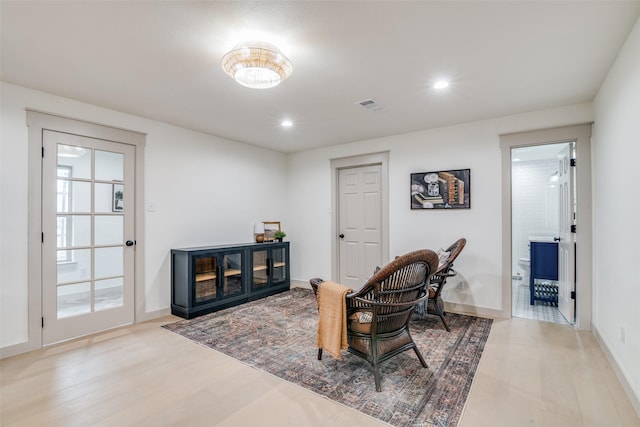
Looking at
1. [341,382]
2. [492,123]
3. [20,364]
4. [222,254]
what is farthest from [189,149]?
[492,123]

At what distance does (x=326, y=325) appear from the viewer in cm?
240

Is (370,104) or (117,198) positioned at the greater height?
(370,104)

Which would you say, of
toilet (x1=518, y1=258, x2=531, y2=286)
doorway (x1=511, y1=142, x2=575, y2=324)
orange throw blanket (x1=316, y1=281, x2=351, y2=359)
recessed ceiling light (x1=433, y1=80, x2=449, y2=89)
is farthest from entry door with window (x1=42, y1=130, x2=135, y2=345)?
toilet (x1=518, y1=258, x2=531, y2=286)

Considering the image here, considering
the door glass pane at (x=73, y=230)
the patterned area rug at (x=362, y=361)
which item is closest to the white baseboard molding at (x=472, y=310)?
the patterned area rug at (x=362, y=361)

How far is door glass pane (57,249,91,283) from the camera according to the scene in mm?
3090

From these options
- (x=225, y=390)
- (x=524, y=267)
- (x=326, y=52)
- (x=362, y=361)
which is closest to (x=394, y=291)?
(x=362, y=361)

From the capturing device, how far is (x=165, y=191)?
393 cm

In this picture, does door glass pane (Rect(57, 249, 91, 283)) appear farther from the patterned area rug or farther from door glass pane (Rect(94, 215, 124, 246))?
the patterned area rug

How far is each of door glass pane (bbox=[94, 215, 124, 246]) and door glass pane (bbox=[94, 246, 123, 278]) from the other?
0.08m

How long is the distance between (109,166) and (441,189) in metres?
4.07

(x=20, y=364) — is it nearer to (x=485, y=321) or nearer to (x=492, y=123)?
(x=485, y=321)

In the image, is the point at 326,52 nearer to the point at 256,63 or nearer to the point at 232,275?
the point at 256,63

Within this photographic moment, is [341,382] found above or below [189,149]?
below

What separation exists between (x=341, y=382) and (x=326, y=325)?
0.41 metres
